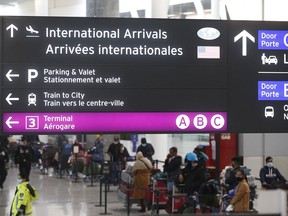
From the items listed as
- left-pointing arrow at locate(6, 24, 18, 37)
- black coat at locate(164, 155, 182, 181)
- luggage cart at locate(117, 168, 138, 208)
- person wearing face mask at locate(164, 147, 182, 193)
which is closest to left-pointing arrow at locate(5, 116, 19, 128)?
left-pointing arrow at locate(6, 24, 18, 37)

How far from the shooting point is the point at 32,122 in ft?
21.3

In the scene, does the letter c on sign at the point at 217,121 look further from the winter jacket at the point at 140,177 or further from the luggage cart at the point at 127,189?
the winter jacket at the point at 140,177

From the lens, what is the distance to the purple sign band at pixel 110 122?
6480 millimetres

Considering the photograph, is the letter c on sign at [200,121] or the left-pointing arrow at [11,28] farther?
the letter c on sign at [200,121]

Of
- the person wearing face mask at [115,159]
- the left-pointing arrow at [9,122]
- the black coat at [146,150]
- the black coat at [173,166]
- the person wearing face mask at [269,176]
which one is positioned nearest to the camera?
the left-pointing arrow at [9,122]

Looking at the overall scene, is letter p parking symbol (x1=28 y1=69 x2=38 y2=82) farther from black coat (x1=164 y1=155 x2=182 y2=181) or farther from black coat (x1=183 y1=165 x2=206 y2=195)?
black coat (x1=164 y1=155 x2=182 y2=181)

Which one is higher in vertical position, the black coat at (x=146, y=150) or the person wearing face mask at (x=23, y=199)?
the black coat at (x=146, y=150)

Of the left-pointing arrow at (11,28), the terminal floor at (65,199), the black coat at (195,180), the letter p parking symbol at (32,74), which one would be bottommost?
the terminal floor at (65,199)

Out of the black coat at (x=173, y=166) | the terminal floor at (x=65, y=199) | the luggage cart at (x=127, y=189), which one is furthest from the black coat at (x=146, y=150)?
the black coat at (x=173, y=166)

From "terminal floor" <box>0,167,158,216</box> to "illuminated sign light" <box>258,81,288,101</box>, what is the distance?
30.1 ft

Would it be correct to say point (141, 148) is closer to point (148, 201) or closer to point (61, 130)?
point (148, 201)

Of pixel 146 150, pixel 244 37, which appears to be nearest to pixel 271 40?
pixel 244 37

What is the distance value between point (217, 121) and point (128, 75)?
3.63 feet

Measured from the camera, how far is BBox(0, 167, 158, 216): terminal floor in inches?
634
